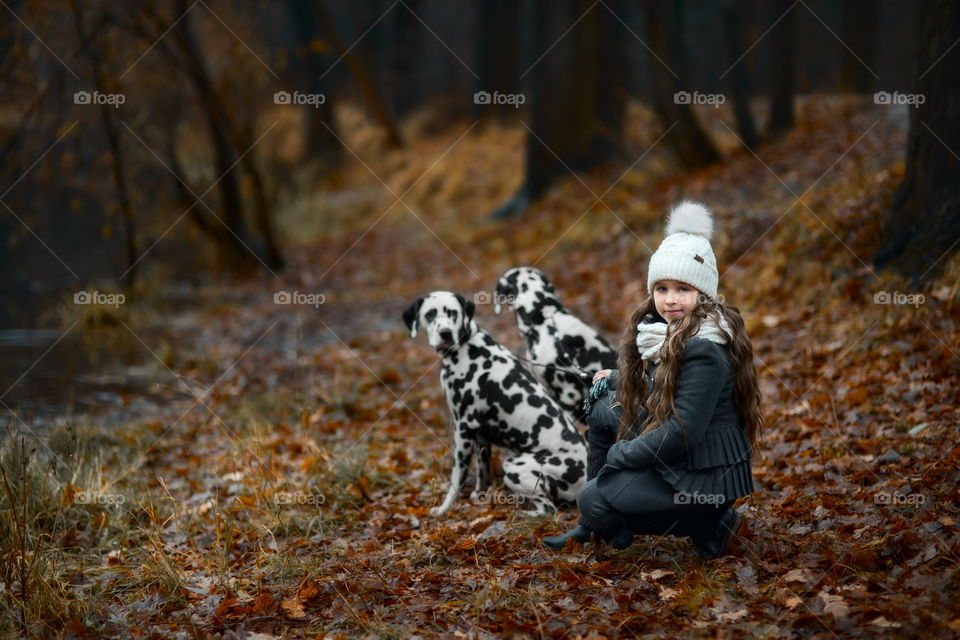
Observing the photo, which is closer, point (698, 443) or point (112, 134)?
point (698, 443)

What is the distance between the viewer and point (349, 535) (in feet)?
18.7

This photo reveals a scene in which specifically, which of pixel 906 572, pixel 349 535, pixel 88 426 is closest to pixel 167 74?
pixel 88 426

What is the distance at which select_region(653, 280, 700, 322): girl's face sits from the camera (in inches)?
173

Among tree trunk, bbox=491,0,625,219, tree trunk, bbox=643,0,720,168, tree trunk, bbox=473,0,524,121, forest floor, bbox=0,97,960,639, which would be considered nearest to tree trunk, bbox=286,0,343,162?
tree trunk, bbox=473,0,524,121

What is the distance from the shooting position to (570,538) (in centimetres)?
495

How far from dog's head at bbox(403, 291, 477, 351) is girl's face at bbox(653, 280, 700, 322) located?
6.01 ft

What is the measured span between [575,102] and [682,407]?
13.5 m

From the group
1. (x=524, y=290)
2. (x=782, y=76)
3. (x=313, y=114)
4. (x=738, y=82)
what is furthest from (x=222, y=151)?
(x=313, y=114)

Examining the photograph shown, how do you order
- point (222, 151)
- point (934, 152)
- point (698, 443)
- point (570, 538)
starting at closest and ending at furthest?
point (698, 443), point (570, 538), point (934, 152), point (222, 151)

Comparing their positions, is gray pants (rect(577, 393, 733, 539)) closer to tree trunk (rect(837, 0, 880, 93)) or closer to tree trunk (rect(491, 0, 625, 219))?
tree trunk (rect(491, 0, 625, 219))

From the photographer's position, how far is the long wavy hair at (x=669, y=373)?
169 inches

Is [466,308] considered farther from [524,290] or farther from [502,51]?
→ [502,51]

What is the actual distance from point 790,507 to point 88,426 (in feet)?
19.7

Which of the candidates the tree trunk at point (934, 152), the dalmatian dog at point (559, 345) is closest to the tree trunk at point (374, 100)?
the tree trunk at point (934, 152)
